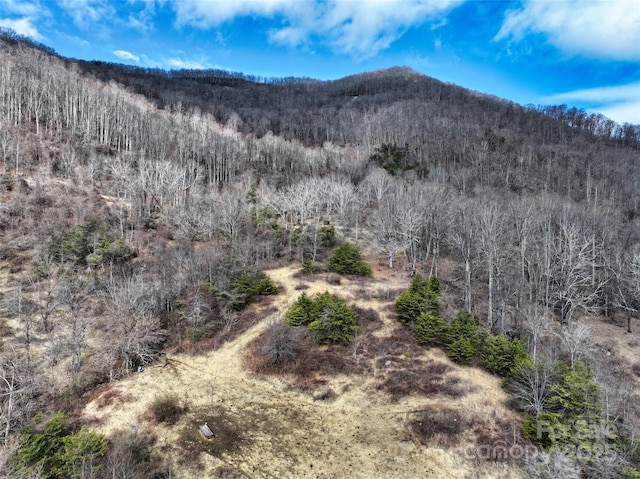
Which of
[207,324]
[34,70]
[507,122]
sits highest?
[507,122]

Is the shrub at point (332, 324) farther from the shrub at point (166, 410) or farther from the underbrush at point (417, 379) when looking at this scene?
the shrub at point (166, 410)

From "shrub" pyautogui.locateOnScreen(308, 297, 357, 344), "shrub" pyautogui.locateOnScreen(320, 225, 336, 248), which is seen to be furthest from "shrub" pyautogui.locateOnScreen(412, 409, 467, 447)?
"shrub" pyautogui.locateOnScreen(320, 225, 336, 248)

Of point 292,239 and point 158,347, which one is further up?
point 292,239

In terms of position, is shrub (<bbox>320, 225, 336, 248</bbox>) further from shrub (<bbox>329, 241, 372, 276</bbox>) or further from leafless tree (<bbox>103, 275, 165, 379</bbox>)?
leafless tree (<bbox>103, 275, 165, 379</bbox>)

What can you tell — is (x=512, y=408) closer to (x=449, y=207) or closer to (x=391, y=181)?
(x=449, y=207)

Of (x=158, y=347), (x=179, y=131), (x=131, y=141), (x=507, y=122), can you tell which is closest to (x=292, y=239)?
(x=158, y=347)

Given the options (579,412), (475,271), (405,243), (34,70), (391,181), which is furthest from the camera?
(34,70)

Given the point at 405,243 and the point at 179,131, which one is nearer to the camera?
the point at 405,243
